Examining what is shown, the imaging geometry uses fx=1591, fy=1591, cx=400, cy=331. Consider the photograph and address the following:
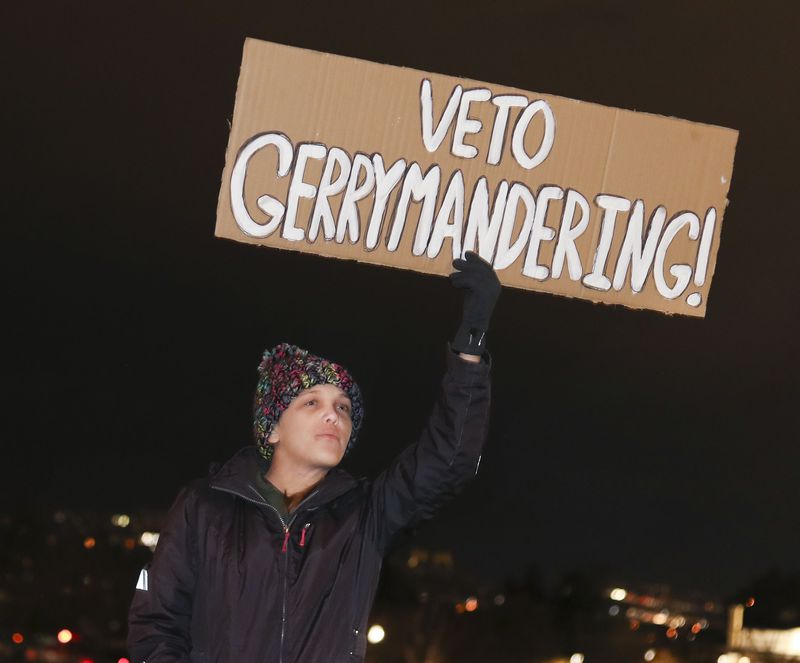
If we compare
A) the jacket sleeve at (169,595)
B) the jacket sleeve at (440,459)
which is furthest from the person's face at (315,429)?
the jacket sleeve at (169,595)

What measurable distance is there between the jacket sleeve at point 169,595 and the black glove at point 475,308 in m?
1.05

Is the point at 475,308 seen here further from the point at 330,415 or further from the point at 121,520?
the point at 121,520

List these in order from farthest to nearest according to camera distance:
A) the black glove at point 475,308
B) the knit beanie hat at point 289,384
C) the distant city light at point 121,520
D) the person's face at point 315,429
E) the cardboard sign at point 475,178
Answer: the distant city light at point 121,520, the cardboard sign at point 475,178, the knit beanie hat at point 289,384, the person's face at point 315,429, the black glove at point 475,308

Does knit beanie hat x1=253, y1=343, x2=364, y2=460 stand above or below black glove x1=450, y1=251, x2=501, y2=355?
below

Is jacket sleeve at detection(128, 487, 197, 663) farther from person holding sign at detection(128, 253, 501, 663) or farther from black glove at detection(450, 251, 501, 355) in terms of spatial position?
black glove at detection(450, 251, 501, 355)

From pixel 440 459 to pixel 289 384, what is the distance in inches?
26.5

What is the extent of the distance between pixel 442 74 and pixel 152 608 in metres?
2.11

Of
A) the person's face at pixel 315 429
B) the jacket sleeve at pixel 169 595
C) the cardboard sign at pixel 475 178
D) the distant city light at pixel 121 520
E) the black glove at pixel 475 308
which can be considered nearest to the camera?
the black glove at pixel 475 308

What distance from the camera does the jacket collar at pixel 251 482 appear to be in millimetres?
5098

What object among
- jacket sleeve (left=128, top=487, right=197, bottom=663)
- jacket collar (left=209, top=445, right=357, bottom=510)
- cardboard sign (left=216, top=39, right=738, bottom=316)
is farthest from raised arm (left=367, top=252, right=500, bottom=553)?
jacket sleeve (left=128, top=487, right=197, bottom=663)

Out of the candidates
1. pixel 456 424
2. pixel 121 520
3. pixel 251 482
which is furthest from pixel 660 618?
pixel 456 424

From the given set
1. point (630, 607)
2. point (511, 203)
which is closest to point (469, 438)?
point (511, 203)

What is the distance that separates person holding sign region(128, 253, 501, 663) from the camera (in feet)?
16.3

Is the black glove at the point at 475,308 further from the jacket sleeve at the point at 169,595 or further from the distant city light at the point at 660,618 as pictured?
the distant city light at the point at 660,618
